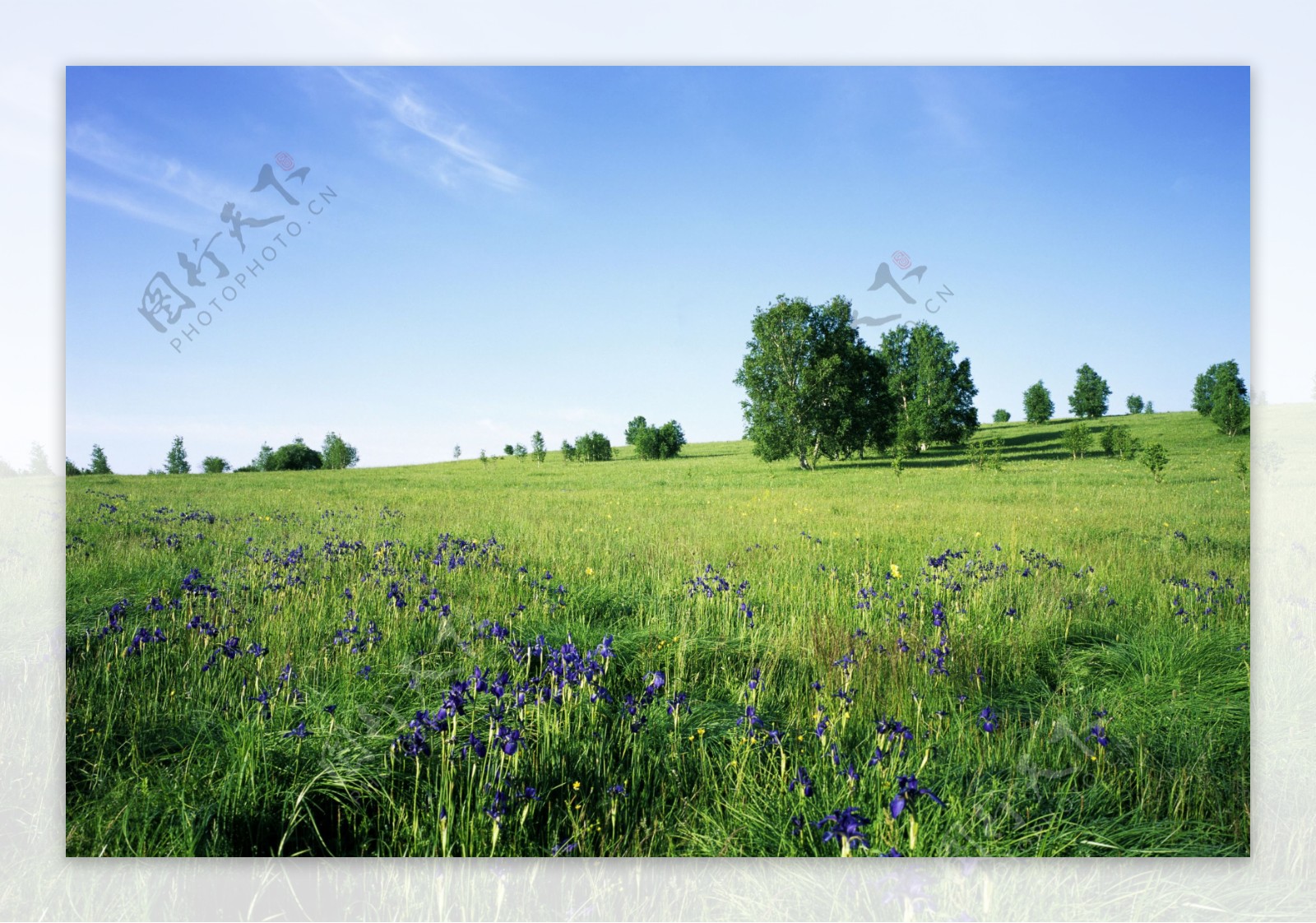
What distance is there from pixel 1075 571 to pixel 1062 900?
199 centimetres

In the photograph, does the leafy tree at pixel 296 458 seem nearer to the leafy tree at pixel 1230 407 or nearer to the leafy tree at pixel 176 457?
the leafy tree at pixel 176 457

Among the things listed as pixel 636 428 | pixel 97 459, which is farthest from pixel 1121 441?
pixel 97 459

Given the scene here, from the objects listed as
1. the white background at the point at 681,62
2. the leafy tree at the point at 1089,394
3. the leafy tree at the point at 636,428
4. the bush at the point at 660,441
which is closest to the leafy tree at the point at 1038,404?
the leafy tree at the point at 1089,394

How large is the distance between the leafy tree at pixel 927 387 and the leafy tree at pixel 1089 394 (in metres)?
0.58

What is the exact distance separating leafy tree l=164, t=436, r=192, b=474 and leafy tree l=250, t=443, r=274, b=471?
35 centimetres

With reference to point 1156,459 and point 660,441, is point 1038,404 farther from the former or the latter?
point 660,441

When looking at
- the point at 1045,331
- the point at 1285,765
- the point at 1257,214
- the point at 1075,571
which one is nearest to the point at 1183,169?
the point at 1257,214

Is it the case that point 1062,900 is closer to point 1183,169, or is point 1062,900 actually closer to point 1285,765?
point 1285,765

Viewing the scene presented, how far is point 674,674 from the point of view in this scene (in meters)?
3.37

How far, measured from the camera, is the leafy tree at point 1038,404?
4.24 m

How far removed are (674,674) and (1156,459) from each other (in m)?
3.54

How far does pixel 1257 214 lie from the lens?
4.02 meters

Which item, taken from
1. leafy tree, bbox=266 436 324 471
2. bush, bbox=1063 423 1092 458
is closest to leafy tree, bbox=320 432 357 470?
leafy tree, bbox=266 436 324 471

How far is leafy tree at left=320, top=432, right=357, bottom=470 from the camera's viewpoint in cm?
414
